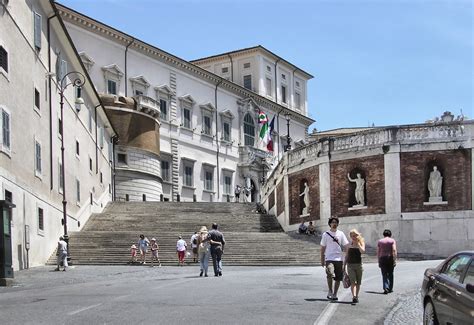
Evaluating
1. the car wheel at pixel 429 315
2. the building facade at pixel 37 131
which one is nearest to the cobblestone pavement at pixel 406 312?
the car wheel at pixel 429 315

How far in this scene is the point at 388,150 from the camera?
36.9 m

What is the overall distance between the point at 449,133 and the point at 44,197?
20270 millimetres

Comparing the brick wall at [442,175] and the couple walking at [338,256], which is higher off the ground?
the brick wall at [442,175]

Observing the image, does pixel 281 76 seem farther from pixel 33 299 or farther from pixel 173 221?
pixel 33 299

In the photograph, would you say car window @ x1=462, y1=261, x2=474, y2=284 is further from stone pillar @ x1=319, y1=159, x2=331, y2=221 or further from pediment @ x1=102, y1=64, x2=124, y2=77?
pediment @ x1=102, y1=64, x2=124, y2=77

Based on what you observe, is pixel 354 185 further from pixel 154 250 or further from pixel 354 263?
pixel 354 263

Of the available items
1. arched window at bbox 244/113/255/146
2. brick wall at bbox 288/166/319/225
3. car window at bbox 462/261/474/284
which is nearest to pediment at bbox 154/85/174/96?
arched window at bbox 244/113/255/146

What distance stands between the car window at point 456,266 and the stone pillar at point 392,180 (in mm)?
26708

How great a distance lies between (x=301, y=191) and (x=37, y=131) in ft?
57.4

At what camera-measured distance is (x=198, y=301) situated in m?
14.3

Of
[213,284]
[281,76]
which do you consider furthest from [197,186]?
[213,284]

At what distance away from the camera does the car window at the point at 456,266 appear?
9.58m

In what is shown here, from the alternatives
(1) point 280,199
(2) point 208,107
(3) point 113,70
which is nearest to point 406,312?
(1) point 280,199

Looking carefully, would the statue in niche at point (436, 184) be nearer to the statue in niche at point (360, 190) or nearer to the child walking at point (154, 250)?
the statue in niche at point (360, 190)
